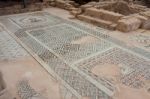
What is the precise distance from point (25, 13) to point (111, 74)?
16.0 ft

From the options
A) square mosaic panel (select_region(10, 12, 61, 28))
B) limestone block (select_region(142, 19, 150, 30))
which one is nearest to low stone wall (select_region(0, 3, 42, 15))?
square mosaic panel (select_region(10, 12, 61, 28))

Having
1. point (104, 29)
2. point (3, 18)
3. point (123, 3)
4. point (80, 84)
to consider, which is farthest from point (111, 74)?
point (3, 18)

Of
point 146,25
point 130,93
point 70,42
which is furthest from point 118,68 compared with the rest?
point 146,25

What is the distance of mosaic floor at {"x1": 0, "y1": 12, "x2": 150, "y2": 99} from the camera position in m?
2.66

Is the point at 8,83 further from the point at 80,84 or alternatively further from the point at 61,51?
the point at 61,51

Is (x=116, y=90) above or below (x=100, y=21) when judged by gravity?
below

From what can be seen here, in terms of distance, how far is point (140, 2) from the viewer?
8070 mm

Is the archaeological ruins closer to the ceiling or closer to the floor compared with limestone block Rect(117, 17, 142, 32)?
closer to the floor

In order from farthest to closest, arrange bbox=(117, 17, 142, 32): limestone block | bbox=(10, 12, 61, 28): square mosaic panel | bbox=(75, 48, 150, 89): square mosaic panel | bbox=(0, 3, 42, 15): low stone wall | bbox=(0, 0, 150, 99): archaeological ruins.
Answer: bbox=(0, 3, 42, 15): low stone wall < bbox=(10, 12, 61, 28): square mosaic panel < bbox=(117, 17, 142, 32): limestone block < bbox=(75, 48, 150, 89): square mosaic panel < bbox=(0, 0, 150, 99): archaeological ruins

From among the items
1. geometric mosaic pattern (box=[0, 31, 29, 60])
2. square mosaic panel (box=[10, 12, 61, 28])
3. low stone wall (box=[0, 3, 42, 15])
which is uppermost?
low stone wall (box=[0, 3, 42, 15])

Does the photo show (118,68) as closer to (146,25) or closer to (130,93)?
(130,93)

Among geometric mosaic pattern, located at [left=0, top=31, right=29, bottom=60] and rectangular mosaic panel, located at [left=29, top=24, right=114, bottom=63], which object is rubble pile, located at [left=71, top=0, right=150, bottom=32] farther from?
geometric mosaic pattern, located at [left=0, top=31, right=29, bottom=60]

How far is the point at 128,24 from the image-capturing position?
471cm

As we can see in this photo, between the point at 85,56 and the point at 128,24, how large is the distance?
1.94 m
